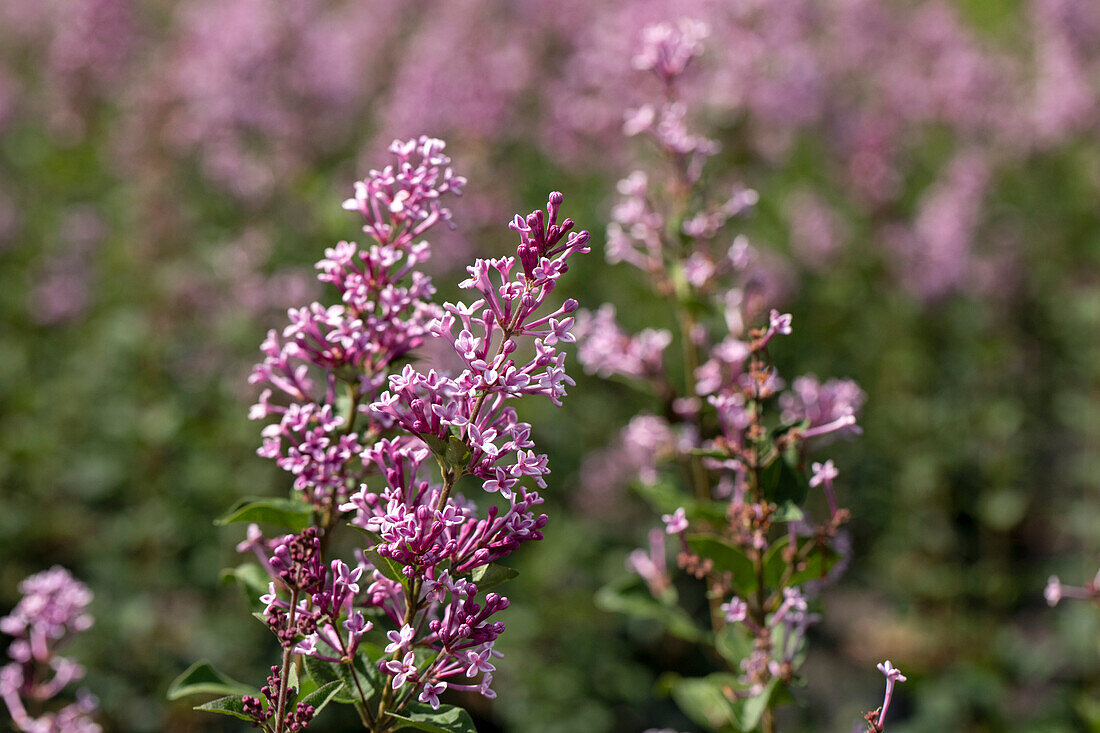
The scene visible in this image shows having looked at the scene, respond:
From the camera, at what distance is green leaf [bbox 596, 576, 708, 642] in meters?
2.72

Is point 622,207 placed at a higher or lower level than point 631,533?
lower

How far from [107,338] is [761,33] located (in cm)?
465

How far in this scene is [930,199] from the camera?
7.30 metres

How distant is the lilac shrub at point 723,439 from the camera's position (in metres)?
2.12

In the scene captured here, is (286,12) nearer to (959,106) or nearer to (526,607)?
(526,607)

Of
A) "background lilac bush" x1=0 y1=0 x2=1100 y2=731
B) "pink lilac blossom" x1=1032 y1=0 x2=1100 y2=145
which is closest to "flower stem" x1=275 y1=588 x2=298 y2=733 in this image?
"background lilac bush" x1=0 y1=0 x2=1100 y2=731

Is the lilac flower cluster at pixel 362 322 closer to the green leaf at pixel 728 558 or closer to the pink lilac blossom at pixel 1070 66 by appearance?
the green leaf at pixel 728 558

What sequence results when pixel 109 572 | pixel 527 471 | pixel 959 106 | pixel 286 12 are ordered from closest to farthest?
→ pixel 527 471 < pixel 109 572 < pixel 286 12 < pixel 959 106

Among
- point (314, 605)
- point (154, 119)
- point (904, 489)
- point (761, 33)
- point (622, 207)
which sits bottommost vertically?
point (314, 605)

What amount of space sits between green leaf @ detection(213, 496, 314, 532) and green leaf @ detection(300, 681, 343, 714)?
0.36m

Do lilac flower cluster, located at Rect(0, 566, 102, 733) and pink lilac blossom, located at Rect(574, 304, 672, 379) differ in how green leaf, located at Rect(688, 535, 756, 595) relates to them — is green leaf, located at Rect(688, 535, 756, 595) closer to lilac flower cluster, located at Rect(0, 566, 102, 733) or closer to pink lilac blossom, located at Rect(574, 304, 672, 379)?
pink lilac blossom, located at Rect(574, 304, 672, 379)

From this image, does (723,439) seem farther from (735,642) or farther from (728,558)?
(735,642)

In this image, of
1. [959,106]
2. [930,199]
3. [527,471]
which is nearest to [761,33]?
[930,199]

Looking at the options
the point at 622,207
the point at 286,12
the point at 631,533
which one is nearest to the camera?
the point at 622,207
